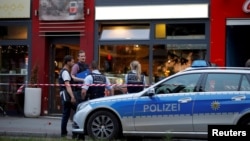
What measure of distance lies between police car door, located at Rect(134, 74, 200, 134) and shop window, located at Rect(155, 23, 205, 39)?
5.44 m

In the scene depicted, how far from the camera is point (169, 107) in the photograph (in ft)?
34.6

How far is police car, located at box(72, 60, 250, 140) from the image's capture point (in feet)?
33.7

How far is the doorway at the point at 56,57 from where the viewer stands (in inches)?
686

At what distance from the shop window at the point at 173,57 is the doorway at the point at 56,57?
9.42 feet

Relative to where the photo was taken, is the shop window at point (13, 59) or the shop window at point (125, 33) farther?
the shop window at point (13, 59)

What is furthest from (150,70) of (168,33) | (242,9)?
(242,9)

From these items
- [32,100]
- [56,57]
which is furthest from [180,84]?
[56,57]

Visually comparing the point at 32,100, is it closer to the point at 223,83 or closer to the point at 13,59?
the point at 13,59

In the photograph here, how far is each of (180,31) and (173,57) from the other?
860 millimetres

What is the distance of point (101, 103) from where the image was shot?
432 inches

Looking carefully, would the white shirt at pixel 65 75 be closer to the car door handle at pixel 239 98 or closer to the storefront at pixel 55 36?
the car door handle at pixel 239 98

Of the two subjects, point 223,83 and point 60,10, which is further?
point 60,10

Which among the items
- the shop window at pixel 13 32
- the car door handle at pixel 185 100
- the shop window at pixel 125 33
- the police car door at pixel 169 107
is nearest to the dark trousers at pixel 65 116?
the police car door at pixel 169 107

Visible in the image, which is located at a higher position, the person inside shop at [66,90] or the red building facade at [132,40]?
the red building facade at [132,40]
